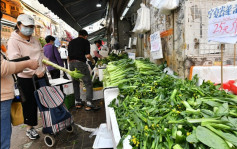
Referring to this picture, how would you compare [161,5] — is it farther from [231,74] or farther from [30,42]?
[30,42]

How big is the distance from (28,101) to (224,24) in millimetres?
3779

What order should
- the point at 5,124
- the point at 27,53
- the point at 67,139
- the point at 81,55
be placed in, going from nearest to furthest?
1. the point at 5,124
2. the point at 27,53
3. the point at 67,139
4. the point at 81,55

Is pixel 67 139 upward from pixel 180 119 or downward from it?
downward

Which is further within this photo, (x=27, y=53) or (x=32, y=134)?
(x=32, y=134)

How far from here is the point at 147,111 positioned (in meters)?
1.83

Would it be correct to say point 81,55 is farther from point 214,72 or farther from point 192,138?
point 192,138

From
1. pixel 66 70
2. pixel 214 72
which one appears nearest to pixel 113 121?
pixel 66 70

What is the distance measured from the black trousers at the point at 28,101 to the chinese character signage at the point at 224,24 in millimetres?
3457

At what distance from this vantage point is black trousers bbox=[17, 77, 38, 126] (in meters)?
3.16

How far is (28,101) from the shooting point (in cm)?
330

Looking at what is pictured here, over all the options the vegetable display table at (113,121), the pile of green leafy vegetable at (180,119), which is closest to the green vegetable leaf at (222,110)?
the pile of green leafy vegetable at (180,119)

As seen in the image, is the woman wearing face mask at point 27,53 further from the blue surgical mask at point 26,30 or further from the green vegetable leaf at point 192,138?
the green vegetable leaf at point 192,138

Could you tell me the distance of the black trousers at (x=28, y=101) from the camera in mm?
3156

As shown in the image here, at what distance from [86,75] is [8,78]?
10.5 feet
